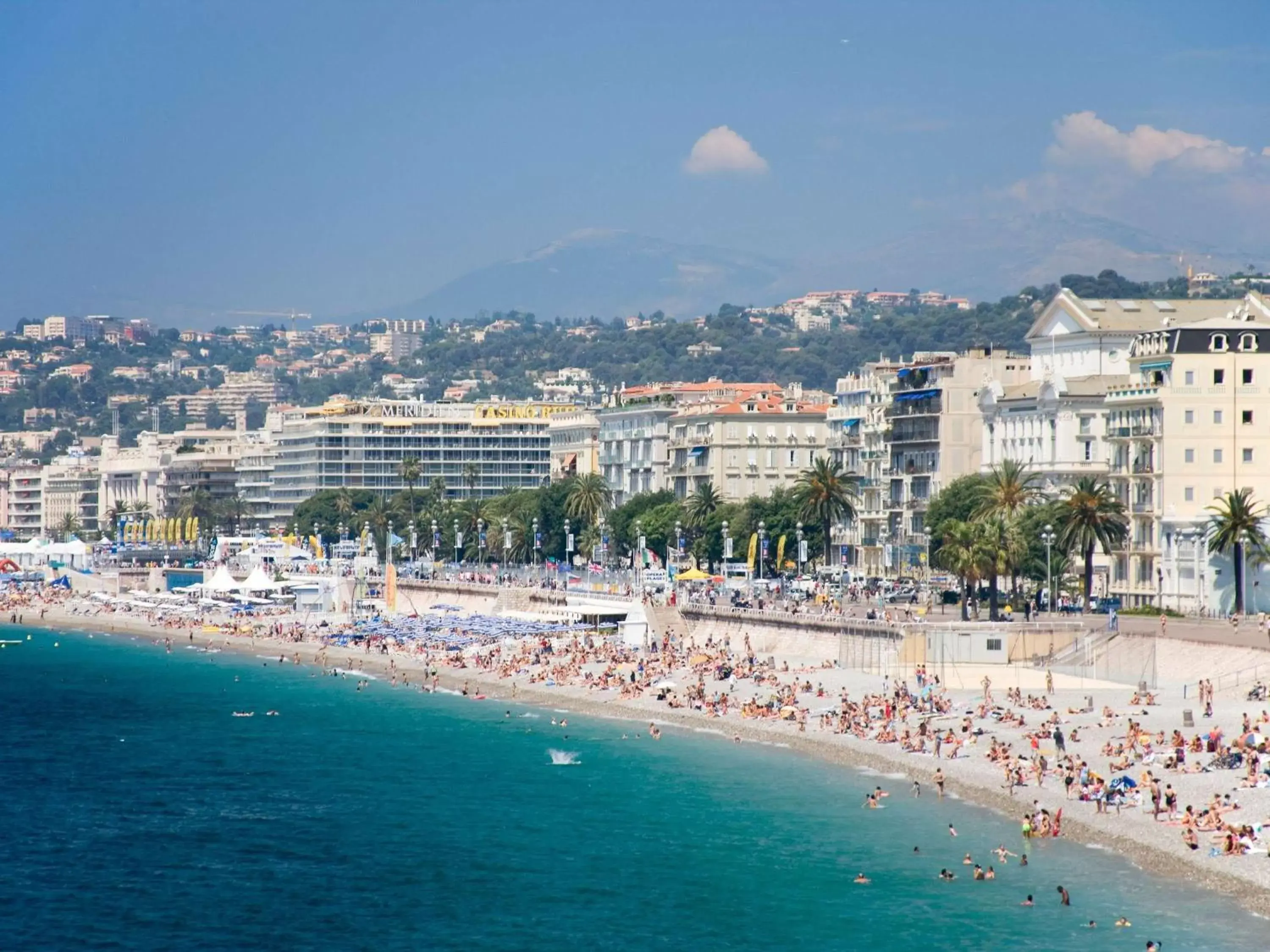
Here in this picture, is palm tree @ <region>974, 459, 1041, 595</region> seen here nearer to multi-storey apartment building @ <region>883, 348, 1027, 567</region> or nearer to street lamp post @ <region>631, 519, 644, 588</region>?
multi-storey apartment building @ <region>883, 348, 1027, 567</region>

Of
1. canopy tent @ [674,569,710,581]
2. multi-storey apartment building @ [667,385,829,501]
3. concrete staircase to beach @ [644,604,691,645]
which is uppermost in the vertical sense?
multi-storey apartment building @ [667,385,829,501]

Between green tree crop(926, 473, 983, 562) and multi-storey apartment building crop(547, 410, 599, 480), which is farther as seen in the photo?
multi-storey apartment building crop(547, 410, 599, 480)

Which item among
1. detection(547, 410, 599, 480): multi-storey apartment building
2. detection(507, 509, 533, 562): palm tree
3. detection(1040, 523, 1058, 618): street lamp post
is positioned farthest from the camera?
detection(547, 410, 599, 480): multi-storey apartment building

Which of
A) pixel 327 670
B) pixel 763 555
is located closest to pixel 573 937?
pixel 327 670

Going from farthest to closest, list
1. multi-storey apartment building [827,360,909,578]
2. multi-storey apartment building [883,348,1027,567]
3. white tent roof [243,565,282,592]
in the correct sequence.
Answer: white tent roof [243,565,282,592]
multi-storey apartment building [827,360,909,578]
multi-storey apartment building [883,348,1027,567]

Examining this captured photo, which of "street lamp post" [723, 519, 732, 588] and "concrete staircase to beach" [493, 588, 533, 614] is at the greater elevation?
"street lamp post" [723, 519, 732, 588]

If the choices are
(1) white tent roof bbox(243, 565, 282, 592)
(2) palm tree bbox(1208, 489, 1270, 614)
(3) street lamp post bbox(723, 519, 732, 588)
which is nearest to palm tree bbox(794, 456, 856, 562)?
(3) street lamp post bbox(723, 519, 732, 588)

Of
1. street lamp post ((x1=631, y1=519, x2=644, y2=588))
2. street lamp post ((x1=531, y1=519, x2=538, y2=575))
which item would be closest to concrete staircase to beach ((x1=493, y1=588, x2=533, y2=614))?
street lamp post ((x1=631, y1=519, x2=644, y2=588))
